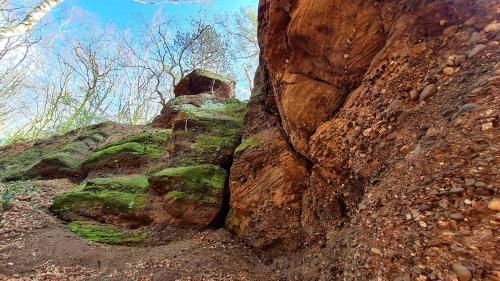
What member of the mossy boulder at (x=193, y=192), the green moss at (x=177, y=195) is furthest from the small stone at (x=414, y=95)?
the green moss at (x=177, y=195)

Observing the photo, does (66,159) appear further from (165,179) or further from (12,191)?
(165,179)

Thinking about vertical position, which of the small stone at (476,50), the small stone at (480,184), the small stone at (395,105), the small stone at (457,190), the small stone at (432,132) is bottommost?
the small stone at (457,190)

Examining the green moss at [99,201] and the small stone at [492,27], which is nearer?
the small stone at [492,27]

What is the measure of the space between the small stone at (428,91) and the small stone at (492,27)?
1.95 ft

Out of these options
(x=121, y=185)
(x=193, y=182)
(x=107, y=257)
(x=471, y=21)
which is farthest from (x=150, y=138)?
(x=471, y=21)

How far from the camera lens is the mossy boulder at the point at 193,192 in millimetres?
5555

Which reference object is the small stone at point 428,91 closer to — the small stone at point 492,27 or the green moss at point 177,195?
the small stone at point 492,27

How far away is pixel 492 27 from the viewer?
247 centimetres

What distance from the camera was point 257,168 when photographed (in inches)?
204

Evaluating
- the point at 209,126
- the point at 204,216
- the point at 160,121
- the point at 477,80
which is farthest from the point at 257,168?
the point at 160,121

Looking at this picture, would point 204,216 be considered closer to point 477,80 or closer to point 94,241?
point 94,241

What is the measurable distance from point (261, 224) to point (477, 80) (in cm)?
349

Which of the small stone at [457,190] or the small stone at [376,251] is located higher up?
the small stone at [457,190]

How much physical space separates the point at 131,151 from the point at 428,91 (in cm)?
758
